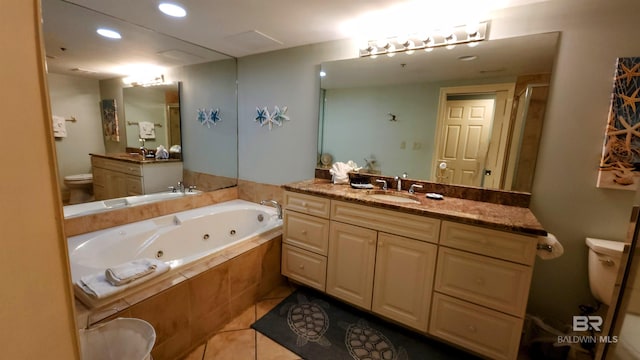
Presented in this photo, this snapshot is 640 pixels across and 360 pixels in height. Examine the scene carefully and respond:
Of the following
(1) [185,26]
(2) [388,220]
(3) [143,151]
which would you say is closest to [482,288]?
(2) [388,220]

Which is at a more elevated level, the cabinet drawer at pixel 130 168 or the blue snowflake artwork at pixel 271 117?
the blue snowflake artwork at pixel 271 117

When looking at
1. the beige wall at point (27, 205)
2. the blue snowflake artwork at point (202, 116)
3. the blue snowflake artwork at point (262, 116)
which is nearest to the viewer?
the beige wall at point (27, 205)

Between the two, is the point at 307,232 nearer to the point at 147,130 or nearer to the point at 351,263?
the point at 351,263

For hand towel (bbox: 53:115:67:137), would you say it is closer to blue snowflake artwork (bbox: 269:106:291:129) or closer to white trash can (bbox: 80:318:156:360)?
white trash can (bbox: 80:318:156:360)

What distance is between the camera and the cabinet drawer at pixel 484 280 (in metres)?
1.35

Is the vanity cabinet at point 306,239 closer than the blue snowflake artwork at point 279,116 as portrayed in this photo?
Yes

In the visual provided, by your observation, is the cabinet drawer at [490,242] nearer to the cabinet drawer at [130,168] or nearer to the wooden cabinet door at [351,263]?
the wooden cabinet door at [351,263]

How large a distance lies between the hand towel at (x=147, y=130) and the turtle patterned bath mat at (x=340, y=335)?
6.64ft

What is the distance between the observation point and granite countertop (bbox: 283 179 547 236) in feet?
4.39

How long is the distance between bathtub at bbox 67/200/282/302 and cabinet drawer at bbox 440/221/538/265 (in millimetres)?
1426

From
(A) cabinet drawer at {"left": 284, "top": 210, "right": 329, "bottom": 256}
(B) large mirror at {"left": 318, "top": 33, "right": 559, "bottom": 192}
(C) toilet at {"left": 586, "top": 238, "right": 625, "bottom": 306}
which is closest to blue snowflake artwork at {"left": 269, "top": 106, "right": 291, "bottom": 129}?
(B) large mirror at {"left": 318, "top": 33, "right": 559, "bottom": 192}

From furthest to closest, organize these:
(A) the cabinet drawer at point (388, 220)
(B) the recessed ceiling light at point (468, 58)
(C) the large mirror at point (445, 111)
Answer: (B) the recessed ceiling light at point (468, 58) < (C) the large mirror at point (445, 111) < (A) the cabinet drawer at point (388, 220)


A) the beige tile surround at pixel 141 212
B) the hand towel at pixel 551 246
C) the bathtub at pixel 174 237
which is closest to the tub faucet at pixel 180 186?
the beige tile surround at pixel 141 212

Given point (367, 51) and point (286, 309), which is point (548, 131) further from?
point (286, 309)
